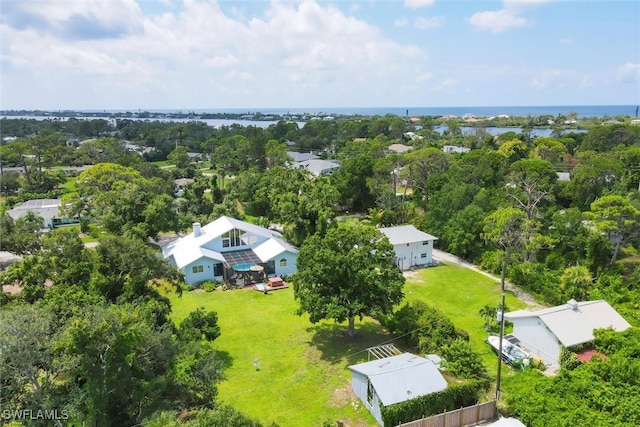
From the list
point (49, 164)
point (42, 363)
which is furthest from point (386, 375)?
point (49, 164)

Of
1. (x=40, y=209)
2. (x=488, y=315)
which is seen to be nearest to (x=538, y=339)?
(x=488, y=315)

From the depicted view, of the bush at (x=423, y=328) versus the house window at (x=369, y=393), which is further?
the bush at (x=423, y=328)

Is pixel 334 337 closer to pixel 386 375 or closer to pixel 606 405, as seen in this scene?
pixel 386 375

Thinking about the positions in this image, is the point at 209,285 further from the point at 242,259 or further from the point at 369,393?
the point at 369,393

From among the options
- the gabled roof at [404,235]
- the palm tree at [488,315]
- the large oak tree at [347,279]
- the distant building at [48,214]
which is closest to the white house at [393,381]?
the large oak tree at [347,279]

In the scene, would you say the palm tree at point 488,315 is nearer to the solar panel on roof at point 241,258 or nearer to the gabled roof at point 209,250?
the gabled roof at point 209,250

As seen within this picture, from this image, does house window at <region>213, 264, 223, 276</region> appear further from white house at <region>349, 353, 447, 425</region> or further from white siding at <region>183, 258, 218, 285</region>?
white house at <region>349, 353, 447, 425</region>
